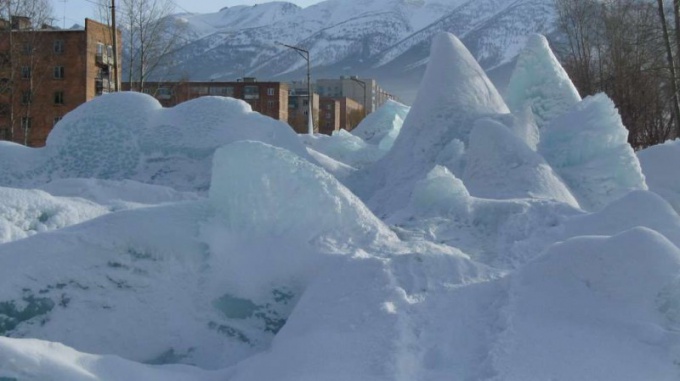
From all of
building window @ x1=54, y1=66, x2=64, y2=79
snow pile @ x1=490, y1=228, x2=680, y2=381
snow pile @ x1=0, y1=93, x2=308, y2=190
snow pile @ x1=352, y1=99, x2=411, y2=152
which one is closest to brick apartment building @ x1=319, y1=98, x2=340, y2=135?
building window @ x1=54, y1=66, x2=64, y2=79

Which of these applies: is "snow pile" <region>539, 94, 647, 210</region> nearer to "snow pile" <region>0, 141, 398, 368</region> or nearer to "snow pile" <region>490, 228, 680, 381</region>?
"snow pile" <region>0, 141, 398, 368</region>

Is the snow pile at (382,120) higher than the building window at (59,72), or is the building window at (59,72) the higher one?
the building window at (59,72)

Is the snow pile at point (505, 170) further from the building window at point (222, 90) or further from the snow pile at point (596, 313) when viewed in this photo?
the building window at point (222, 90)

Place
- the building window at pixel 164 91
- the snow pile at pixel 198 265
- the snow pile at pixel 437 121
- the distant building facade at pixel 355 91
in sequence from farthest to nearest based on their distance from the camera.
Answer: the distant building facade at pixel 355 91
the building window at pixel 164 91
the snow pile at pixel 437 121
the snow pile at pixel 198 265

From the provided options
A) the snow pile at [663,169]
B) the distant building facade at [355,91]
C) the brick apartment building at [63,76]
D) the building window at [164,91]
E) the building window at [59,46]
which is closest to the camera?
the snow pile at [663,169]

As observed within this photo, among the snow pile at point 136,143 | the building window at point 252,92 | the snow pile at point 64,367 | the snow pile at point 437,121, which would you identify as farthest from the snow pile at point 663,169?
the building window at point 252,92

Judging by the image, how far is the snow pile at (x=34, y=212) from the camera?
7.77 meters

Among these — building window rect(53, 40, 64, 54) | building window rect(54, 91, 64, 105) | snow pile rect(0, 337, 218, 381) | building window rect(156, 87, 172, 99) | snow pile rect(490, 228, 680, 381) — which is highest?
building window rect(53, 40, 64, 54)

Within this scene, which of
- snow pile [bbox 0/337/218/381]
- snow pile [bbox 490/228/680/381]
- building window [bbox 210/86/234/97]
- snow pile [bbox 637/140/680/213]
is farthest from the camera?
building window [bbox 210/86/234/97]

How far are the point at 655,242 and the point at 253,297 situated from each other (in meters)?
2.79

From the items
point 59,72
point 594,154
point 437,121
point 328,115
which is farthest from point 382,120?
point 328,115

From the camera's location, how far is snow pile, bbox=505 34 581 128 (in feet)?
49.4

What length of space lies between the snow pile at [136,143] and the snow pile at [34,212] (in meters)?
3.79

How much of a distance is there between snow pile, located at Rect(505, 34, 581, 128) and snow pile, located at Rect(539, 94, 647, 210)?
2.83 metres
